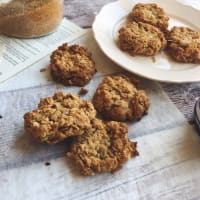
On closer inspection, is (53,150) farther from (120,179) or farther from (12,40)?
(12,40)

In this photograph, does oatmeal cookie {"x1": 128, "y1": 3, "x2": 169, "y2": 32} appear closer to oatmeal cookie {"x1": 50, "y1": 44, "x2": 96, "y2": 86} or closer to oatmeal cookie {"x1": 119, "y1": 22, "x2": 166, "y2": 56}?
oatmeal cookie {"x1": 119, "y1": 22, "x2": 166, "y2": 56}

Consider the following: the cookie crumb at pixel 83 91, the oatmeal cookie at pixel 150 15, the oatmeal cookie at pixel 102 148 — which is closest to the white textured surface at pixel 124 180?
the oatmeal cookie at pixel 102 148

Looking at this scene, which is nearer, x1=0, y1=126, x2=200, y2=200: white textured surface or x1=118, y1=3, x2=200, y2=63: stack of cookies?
x1=0, y1=126, x2=200, y2=200: white textured surface

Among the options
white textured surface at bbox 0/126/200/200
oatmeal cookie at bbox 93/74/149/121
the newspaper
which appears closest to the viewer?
white textured surface at bbox 0/126/200/200

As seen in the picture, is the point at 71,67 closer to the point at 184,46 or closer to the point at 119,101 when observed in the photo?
the point at 119,101

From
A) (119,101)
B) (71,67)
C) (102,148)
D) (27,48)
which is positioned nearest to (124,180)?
(102,148)

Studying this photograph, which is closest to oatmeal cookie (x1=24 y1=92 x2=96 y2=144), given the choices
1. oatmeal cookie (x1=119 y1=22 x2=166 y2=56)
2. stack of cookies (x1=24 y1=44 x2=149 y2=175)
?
stack of cookies (x1=24 y1=44 x2=149 y2=175)
